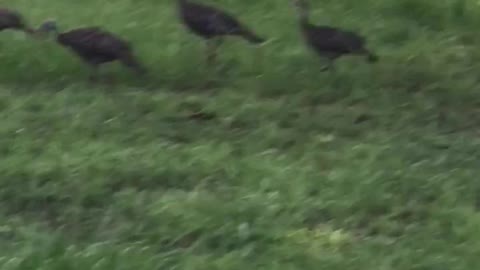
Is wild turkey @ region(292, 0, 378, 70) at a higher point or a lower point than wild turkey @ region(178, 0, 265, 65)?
lower

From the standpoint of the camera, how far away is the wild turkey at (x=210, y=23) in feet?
23.1

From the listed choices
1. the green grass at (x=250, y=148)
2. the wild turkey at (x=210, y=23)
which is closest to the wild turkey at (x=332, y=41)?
the green grass at (x=250, y=148)

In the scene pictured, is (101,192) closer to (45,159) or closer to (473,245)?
(45,159)

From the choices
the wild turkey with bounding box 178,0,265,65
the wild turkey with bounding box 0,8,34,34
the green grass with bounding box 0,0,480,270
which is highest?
the wild turkey with bounding box 0,8,34,34

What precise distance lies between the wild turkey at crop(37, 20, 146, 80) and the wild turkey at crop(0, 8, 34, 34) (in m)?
0.39

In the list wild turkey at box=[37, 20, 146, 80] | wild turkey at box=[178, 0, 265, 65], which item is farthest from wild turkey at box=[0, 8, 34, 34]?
wild turkey at box=[178, 0, 265, 65]

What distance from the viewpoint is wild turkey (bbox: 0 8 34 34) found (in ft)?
23.3

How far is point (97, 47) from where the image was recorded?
22.0 feet

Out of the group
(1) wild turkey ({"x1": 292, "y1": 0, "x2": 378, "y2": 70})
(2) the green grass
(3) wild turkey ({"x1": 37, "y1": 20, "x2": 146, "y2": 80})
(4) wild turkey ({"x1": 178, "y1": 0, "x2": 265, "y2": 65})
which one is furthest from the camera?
(4) wild turkey ({"x1": 178, "y1": 0, "x2": 265, "y2": 65})

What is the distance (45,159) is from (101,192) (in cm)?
45

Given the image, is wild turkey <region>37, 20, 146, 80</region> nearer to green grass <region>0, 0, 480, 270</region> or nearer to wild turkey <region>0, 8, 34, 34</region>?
green grass <region>0, 0, 480, 270</region>

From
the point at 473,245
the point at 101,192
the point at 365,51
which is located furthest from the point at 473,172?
the point at 101,192

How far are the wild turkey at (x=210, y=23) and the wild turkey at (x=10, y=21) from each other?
100 cm

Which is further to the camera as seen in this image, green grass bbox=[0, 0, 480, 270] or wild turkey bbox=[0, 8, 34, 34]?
wild turkey bbox=[0, 8, 34, 34]
